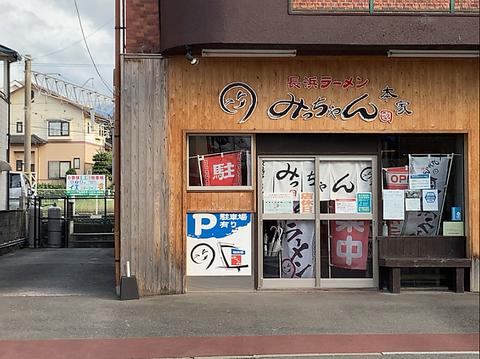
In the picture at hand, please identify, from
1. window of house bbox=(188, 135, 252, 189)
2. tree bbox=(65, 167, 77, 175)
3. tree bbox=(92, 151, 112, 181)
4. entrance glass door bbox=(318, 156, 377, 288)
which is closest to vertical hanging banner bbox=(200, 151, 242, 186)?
window of house bbox=(188, 135, 252, 189)

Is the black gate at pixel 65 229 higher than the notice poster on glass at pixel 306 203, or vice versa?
the notice poster on glass at pixel 306 203

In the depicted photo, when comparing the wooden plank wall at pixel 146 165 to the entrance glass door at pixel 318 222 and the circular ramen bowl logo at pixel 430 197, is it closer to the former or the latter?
the entrance glass door at pixel 318 222

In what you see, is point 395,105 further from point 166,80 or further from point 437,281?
point 166,80

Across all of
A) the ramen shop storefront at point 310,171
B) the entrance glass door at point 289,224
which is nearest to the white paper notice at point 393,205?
the ramen shop storefront at point 310,171

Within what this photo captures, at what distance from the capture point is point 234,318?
817 centimetres

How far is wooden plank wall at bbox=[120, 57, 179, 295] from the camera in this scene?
9.56m

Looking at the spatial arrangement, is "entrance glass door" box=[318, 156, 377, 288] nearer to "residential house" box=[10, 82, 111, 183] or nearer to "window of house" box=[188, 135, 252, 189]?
"window of house" box=[188, 135, 252, 189]

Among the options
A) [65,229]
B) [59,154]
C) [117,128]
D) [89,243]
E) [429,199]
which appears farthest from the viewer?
[59,154]

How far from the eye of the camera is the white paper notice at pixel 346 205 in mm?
9953

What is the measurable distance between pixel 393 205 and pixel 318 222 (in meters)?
1.23

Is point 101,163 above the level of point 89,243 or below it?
above

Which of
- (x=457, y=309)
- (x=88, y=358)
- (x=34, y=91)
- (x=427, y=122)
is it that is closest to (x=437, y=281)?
(x=457, y=309)

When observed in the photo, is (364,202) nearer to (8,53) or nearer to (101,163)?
(8,53)

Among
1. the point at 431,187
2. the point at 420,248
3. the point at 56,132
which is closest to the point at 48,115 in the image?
the point at 56,132
